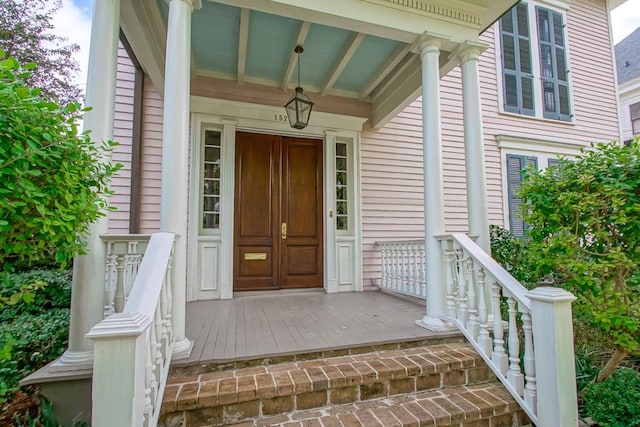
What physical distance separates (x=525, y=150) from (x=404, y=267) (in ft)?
12.3

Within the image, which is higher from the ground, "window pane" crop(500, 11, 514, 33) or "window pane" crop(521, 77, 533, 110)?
"window pane" crop(500, 11, 514, 33)

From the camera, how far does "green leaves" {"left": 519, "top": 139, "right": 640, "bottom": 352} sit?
205 centimetres

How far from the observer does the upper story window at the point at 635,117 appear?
335 inches

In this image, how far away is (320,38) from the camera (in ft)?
10.8

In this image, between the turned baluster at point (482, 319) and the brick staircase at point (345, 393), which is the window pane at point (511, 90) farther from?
the brick staircase at point (345, 393)

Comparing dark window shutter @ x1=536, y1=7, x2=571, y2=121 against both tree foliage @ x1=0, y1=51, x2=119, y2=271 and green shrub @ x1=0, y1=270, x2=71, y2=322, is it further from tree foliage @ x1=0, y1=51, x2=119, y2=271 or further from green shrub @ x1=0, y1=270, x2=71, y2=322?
green shrub @ x1=0, y1=270, x2=71, y2=322

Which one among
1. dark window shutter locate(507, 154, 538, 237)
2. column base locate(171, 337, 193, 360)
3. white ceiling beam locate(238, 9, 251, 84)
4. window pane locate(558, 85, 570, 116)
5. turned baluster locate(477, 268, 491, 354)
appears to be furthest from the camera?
window pane locate(558, 85, 570, 116)

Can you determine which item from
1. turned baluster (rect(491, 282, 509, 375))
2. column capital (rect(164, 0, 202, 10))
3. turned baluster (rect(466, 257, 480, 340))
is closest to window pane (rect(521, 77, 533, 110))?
turned baluster (rect(466, 257, 480, 340))

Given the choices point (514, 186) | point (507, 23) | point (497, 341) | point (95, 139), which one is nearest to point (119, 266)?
point (95, 139)

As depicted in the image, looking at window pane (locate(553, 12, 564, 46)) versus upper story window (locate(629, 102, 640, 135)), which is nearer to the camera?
window pane (locate(553, 12, 564, 46))

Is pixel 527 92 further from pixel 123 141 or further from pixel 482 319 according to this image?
pixel 123 141

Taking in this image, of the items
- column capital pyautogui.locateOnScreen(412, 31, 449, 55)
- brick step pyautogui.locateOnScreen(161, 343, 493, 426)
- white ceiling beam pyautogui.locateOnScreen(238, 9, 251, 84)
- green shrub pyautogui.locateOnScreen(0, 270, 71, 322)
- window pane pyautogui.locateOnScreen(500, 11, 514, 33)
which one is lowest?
brick step pyautogui.locateOnScreen(161, 343, 493, 426)

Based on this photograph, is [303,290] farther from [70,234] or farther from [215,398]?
[70,234]

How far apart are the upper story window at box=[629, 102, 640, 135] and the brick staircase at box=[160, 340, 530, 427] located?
1079 centimetres
